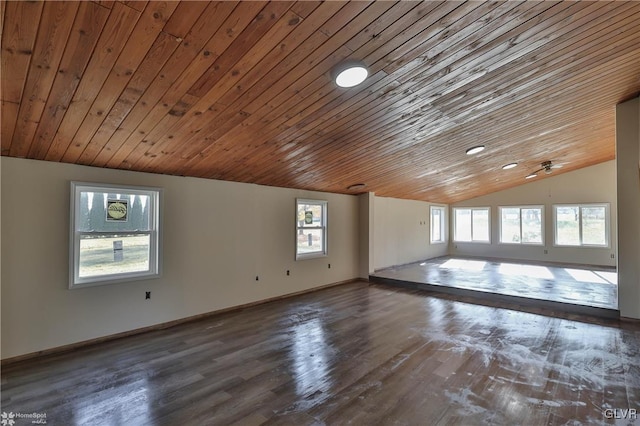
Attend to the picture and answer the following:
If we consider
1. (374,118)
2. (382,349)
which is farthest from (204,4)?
(382,349)

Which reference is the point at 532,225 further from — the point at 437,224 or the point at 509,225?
the point at 437,224

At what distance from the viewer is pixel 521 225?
10023 mm

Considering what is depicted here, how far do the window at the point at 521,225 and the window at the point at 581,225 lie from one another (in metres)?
0.44

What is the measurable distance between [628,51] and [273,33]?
3.38 metres

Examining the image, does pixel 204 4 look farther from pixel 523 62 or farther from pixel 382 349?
pixel 382 349

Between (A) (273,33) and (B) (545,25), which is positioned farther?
→ (B) (545,25)

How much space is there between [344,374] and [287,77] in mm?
2740

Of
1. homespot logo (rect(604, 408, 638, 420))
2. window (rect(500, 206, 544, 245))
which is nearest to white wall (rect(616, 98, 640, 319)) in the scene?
homespot logo (rect(604, 408, 638, 420))

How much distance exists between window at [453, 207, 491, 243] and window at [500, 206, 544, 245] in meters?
0.49

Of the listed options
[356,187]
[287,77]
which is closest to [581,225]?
[356,187]

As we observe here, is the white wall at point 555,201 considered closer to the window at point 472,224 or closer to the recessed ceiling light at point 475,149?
the window at point 472,224

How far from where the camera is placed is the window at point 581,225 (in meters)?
8.67

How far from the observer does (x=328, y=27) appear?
1.98 meters

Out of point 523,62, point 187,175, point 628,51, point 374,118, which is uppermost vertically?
point 628,51
